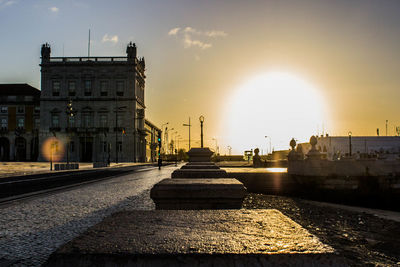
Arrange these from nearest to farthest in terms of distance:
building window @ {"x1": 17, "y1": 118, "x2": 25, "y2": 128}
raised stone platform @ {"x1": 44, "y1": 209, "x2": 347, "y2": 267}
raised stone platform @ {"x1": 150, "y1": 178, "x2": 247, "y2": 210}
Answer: raised stone platform @ {"x1": 44, "y1": 209, "x2": 347, "y2": 267} → raised stone platform @ {"x1": 150, "y1": 178, "x2": 247, "y2": 210} → building window @ {"x1": 17, "y1": 118, "x2": 25, "y2": 128}

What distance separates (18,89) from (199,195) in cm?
7952

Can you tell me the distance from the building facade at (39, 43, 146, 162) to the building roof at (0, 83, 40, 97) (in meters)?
9.36

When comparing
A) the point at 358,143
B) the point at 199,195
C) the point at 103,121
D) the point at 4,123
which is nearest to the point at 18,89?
the point at 4,123

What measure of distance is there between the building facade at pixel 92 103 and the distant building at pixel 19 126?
6219mm

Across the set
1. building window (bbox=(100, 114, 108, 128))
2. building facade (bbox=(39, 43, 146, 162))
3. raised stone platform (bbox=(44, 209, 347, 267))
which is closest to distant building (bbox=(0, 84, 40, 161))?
building facade (bbox=(39, 43, 146, 162))

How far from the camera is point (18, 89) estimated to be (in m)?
70.1

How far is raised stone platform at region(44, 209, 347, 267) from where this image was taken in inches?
52.1

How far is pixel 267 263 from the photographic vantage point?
4.34 ft

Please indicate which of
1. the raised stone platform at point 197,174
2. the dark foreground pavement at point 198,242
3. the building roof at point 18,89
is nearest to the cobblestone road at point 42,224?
the raised stone platform at point 197,174

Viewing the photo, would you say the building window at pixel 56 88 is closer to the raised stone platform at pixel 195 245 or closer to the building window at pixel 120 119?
the building window at pixel 120 119

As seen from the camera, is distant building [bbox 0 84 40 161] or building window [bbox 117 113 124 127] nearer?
building window [bbox 117 113 124 127]

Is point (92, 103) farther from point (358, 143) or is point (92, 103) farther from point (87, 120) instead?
point (358, 143)

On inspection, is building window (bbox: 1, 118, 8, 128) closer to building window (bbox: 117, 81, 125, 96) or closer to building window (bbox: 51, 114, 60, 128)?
building window (bbox: 51, 114, 60, 128)

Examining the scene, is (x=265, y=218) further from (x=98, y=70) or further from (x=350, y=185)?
(x=98, y=70)
